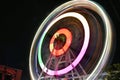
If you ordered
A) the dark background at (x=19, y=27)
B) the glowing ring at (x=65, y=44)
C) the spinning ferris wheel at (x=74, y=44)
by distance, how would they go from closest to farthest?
1. the spinning ferris wheel at (x=74, y=44)
2. the glowing ring at (x=65, y=44)
3. the dark background at (x=19, y=27)

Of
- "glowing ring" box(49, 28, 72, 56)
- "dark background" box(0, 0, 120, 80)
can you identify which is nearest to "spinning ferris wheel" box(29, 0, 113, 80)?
"glowing ring" box(49, 28, 72, 56)

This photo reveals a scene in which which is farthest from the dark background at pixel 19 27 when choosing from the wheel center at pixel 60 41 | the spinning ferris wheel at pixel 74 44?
the wheel center at pixel 60 41

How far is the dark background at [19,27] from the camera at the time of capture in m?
3.42

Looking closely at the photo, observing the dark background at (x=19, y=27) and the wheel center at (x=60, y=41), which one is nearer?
the wheel center at (x=60, y=41)

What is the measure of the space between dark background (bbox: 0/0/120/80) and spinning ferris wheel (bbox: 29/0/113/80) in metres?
0.67

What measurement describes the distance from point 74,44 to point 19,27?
1576mm

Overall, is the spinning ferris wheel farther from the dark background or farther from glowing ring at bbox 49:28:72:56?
the dark background

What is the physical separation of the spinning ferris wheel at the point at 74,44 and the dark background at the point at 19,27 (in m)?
0.67

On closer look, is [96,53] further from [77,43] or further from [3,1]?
[3,1]

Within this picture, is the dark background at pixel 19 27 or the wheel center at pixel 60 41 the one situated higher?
the dark background at pixel 19 27

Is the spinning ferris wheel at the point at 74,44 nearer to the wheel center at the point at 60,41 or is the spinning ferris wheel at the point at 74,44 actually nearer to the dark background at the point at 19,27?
the wheel center at the point at 60,41

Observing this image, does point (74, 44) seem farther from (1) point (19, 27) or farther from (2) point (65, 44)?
(1) point (19, 27)

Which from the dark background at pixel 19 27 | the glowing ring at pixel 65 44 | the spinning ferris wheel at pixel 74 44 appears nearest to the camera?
the spinning ferris wheel at pixel 74 44

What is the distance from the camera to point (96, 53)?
212cm
